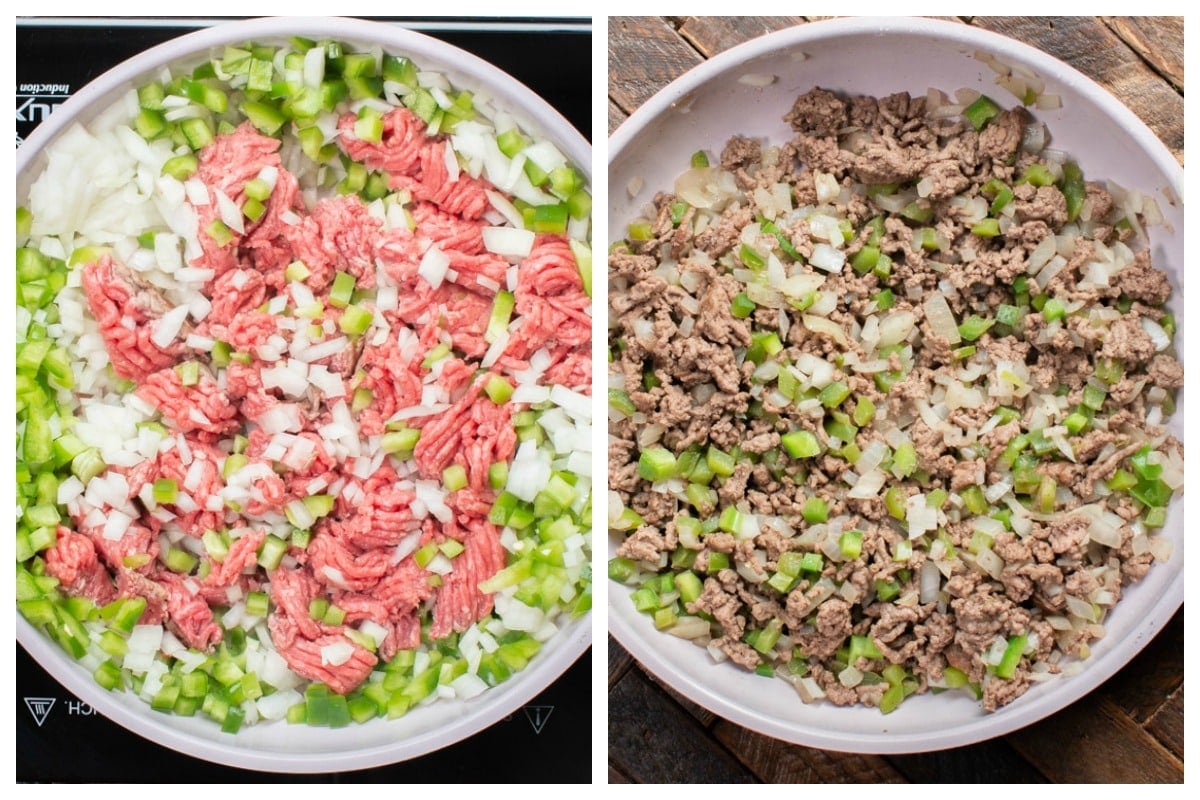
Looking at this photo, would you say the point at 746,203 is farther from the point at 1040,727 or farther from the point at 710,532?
the point at 1040,727

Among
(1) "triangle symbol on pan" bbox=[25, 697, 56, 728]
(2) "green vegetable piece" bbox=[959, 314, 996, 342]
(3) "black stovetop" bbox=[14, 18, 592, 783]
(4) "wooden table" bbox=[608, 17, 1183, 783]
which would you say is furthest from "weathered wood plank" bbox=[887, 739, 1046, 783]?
(1) "triangle symbol on pan" bbox=[25, 697, 56, 728]

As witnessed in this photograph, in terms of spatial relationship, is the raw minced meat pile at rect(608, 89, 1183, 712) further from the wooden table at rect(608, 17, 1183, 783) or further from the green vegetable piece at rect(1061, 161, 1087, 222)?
the wooden table at rect(608, 17, 1183, 783)

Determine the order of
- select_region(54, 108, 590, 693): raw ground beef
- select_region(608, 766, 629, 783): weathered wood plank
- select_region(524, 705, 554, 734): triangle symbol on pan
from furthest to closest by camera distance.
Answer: select_region(608, 766, 629, 783): weathered wood plank
select_region(524, 705, 554, 734): triangle symbol on pan
select_region(54, 108, 590, 693): raw ground beef

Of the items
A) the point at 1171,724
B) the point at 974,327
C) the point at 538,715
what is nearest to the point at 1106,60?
the point at 974,327

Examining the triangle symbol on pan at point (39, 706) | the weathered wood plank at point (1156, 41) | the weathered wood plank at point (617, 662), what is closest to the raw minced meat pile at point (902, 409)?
the weathered wood plank at point (617, 662)

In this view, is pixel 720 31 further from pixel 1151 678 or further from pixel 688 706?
pixel 1151 678
